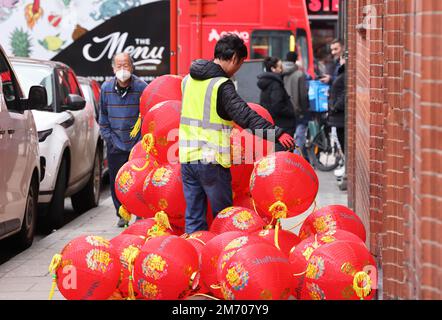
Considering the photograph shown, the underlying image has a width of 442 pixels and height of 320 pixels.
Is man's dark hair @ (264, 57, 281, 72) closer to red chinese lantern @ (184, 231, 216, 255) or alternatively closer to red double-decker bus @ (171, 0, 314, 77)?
red double-decker bus @ (171, 0, 314, 77)

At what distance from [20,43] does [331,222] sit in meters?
12.1

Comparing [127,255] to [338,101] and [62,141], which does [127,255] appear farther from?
[338,101]

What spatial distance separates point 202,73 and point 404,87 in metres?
3.09

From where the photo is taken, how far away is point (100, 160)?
51.4ft

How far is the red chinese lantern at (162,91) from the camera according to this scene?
382 inches

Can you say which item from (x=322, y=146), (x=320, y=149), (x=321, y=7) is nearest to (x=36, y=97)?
(x=322, y=146)

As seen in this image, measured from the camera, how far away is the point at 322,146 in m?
19.9

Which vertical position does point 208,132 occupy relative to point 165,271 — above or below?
above

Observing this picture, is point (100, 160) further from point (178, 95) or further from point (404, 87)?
point (404, 87)

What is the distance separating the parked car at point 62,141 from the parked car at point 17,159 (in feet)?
3.95

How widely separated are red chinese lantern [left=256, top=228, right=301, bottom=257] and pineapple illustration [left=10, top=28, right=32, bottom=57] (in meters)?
12.0
